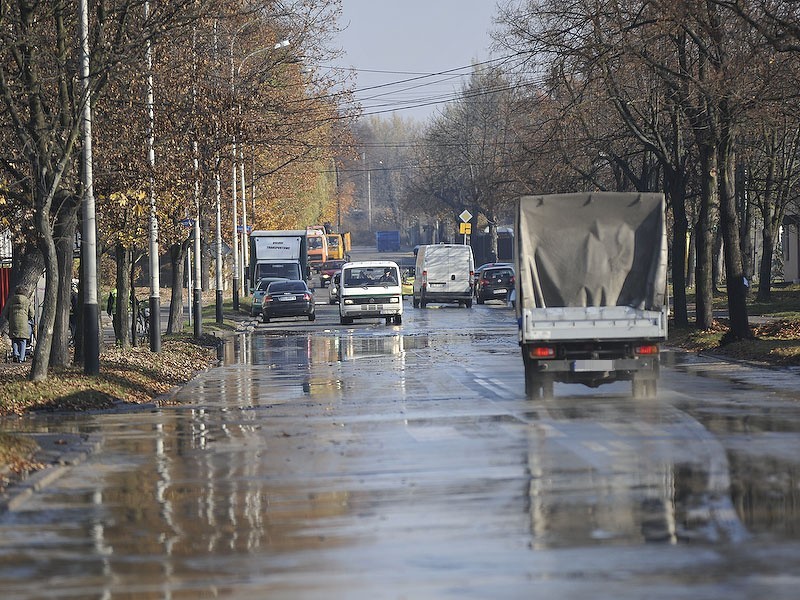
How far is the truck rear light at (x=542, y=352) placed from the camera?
21.1 m

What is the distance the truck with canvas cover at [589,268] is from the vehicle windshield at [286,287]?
105ft

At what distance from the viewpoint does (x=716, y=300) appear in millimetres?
56906

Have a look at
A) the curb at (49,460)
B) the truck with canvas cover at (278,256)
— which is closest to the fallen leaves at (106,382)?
the curb at (49,460)

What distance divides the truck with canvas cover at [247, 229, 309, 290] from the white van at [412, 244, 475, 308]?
5.44m

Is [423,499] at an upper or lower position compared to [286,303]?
lower

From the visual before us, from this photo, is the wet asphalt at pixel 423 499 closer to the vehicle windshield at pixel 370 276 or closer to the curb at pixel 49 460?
the curb at pixel 49 460

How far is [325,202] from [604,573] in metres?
109

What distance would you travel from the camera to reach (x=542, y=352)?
21.1 metres

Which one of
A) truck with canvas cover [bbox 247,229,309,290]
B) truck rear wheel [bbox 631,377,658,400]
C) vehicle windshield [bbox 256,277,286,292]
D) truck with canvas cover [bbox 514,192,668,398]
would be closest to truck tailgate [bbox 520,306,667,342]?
truck with canvas cover [bbox 514,192,668,398]

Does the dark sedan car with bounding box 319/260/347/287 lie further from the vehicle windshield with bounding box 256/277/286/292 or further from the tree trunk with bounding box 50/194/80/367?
the tree trunk with bounding box 50/194/80/367

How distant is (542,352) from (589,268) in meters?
1.75

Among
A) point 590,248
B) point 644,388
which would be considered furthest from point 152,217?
point 644,388

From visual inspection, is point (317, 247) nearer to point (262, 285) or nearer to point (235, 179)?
point (235, 179)

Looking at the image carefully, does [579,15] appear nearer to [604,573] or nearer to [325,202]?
[604,573]
